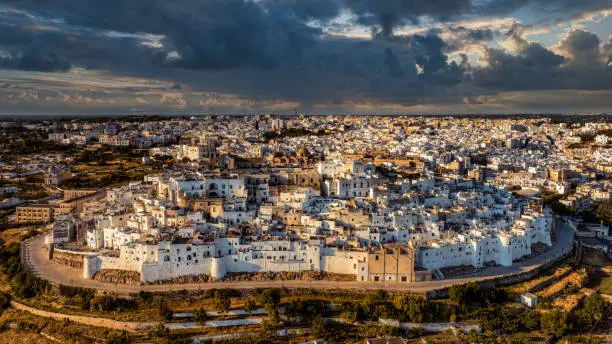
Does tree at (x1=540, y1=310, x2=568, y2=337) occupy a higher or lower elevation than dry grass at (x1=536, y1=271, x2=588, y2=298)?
lower

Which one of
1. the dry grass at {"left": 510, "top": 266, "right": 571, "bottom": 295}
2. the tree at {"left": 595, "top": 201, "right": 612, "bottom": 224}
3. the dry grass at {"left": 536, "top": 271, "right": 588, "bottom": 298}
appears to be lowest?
the dry grass at {"left": 536, "top": 271, "right": 588, "bottom": 298}

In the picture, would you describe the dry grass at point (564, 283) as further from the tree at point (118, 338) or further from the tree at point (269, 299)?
the tree at point (118, 338)

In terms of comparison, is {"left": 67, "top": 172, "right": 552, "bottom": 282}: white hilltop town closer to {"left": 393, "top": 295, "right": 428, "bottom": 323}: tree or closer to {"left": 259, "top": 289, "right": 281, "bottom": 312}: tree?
{"left": 393, "top": 295, "right": 428, "bottom": 323}: tree

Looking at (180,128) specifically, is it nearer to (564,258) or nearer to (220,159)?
(220,159)

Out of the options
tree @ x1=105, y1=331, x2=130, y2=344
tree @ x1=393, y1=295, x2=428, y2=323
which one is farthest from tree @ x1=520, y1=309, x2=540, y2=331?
tree @ x1=105, y1=331, x2=130, y2=344

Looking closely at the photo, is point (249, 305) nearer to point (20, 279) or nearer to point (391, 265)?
point (391, 265)

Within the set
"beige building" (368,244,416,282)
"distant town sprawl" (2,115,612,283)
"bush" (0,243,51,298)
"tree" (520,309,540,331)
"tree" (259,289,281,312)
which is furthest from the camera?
"bush" (0,243,51,298)

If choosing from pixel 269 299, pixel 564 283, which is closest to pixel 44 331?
pixel 269 299

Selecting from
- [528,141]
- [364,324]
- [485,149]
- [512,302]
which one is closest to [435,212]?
[512,302]

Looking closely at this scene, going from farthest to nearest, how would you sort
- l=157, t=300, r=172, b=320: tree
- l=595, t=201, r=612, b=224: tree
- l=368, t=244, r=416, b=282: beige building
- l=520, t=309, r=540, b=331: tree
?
l=595, t=201, r=612, b=224: tree, l=368, t=244, r=416, b=282: beige building, l=520, t=309, r=540, b=331: tree, l=157, t=300, r=172, b=320: tree
